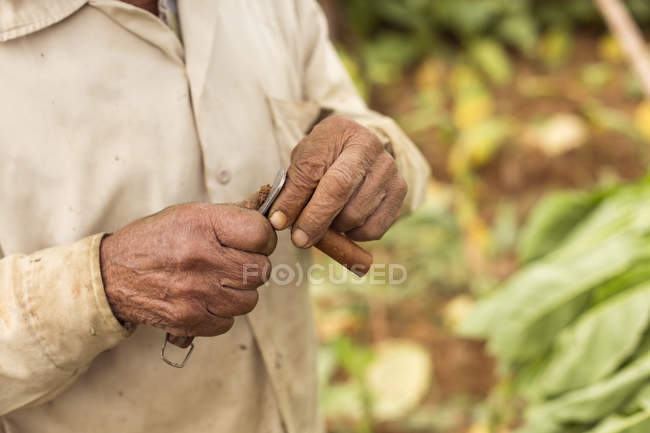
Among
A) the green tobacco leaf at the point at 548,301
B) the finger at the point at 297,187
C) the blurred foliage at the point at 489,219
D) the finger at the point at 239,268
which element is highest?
the finger at the point at 297,187

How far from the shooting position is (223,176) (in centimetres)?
126

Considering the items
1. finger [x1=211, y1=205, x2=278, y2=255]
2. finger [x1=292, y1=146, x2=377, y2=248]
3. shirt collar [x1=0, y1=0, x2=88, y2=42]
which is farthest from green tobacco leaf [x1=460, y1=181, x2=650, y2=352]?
shirt collar [x1=0, y1=0, x2=88, y2=42]

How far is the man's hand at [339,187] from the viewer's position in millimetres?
1117

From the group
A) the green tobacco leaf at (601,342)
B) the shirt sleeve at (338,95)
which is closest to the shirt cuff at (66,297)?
the shirt sleeve at (338,95)

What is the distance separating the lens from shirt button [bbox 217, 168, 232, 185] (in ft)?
4.12

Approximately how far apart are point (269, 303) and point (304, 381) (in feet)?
0.82

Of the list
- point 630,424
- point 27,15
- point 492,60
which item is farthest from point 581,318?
point 492,60

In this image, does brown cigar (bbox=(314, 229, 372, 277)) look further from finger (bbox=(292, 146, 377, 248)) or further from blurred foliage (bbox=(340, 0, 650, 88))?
blurred foliage (bbox=(340, 0, 650, 88))

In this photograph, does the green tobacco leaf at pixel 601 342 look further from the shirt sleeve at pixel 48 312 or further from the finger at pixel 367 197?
the shirt sleeve at pixel 48 312

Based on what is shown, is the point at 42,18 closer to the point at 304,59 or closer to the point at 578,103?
the point at 304,59

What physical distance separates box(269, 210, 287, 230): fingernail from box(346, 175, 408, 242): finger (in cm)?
16

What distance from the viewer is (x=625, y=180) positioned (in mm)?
3818

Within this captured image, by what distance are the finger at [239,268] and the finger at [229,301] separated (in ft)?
0.04

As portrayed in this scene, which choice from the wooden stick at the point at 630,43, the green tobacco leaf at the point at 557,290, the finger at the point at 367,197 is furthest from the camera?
the wooden stick at the point at 630,43
